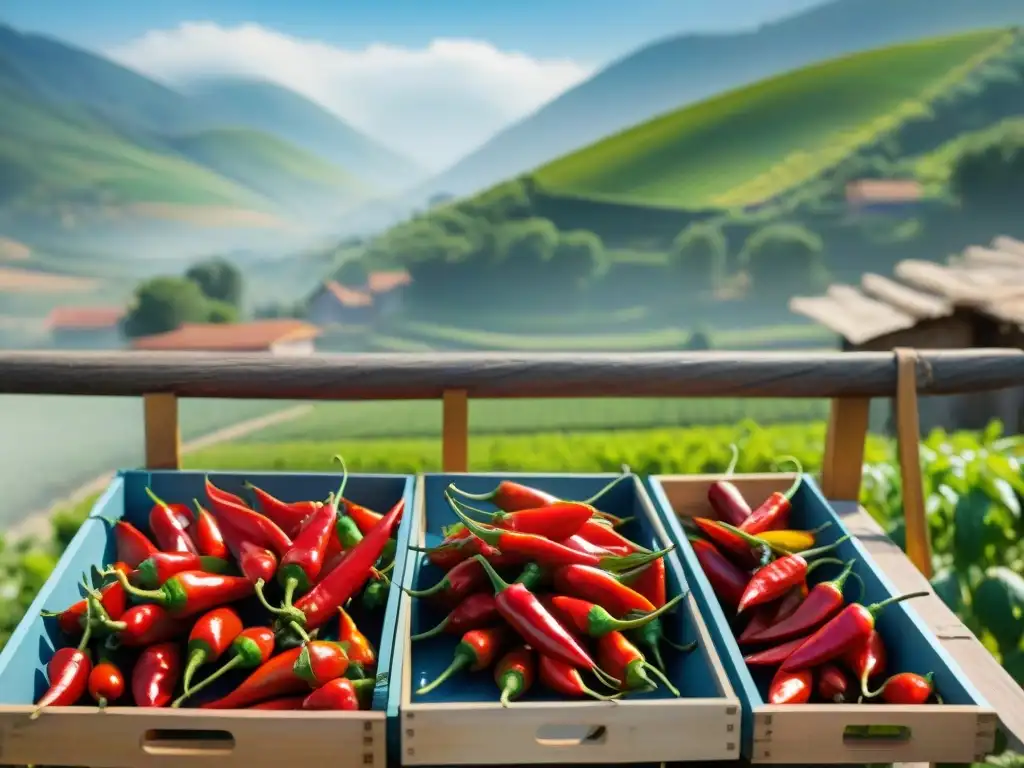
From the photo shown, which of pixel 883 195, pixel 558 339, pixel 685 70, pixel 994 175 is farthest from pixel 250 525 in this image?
pixel 994 175

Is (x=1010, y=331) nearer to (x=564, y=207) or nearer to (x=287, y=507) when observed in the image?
(x=564, y=207)

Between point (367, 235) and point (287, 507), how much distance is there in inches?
187

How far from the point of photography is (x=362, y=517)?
1.65 metres

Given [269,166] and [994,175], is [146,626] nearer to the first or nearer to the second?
[269,166]

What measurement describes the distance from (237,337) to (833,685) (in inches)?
197

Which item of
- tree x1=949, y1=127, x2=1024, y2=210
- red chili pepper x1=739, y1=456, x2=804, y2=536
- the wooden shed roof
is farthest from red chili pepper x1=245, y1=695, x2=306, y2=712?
tree x1=949, y1=127, x2=1024, y2=210

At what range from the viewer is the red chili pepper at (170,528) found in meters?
1.60

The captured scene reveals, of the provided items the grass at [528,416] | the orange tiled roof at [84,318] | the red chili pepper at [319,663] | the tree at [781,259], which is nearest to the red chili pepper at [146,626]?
the red chili pepper at [319,663]

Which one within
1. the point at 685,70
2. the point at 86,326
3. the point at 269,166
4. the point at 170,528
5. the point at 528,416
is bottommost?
the point at 528,416

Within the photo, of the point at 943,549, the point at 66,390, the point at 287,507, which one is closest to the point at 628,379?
the point at 287,507

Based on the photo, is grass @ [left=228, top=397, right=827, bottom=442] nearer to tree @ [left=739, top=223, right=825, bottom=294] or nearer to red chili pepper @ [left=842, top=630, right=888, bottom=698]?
tree @ [left=739, top=223, right=825, bottom=294]

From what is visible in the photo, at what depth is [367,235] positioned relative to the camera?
6219 millimetres

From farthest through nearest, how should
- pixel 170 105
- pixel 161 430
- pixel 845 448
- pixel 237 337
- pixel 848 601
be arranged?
pixel 170 105, pixel 237 337, pixel 845 448, pixel 161 430, pixel 848 601

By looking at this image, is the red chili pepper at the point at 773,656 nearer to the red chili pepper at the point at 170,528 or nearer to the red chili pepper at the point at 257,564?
the red chili pepper at the point at 257,564
